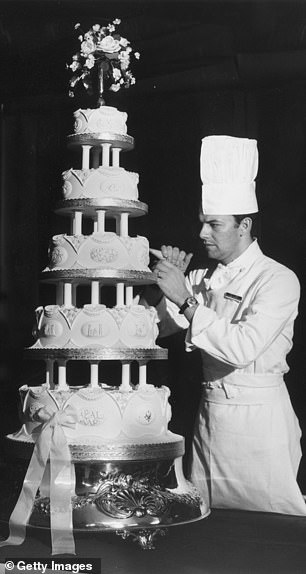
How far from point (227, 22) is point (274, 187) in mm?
653

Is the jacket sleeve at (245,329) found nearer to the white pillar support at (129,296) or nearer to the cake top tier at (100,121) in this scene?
the white pillar support at (129,296)

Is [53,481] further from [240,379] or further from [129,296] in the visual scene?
[240,379]

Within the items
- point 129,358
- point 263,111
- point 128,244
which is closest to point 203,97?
point 263,111

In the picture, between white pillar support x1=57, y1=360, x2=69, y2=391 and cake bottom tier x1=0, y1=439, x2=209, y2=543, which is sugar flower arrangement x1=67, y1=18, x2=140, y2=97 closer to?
white pillar support x1=57, y1=360, x2=69, y2=391

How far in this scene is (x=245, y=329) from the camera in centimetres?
307

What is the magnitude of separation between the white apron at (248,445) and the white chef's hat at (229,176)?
22.8 inches

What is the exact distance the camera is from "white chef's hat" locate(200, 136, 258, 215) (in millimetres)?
3336

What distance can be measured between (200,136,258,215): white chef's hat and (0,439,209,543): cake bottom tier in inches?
35.5

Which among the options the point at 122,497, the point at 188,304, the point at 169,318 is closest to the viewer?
the point at 122,497

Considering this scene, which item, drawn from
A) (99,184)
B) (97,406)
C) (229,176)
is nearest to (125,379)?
(97,406)

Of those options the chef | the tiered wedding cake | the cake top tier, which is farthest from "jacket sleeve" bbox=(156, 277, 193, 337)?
the cake top tier

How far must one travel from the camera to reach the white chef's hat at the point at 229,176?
3336mm

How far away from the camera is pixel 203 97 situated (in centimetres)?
386

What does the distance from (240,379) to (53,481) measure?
2.73ft
